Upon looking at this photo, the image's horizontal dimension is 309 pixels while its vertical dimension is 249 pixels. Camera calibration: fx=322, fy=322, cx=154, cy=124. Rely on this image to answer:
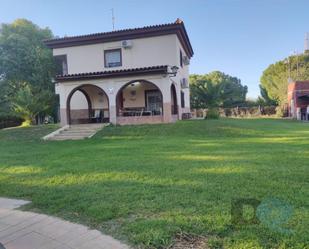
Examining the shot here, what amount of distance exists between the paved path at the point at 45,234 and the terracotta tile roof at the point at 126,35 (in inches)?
656

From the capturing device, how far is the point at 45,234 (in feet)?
13.0

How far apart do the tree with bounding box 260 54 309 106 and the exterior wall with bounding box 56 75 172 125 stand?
30.0m

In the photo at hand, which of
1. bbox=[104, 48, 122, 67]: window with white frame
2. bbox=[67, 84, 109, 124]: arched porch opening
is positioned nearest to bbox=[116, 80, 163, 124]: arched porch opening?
bbox=[67, 84, 109, 124]: arched porch opening

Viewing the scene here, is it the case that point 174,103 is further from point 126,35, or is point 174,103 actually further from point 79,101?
point 79,101

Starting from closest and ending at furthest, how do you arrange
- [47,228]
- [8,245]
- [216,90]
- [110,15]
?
1. [8,245]
2. [47,228]
3. [110,15]
4. [216,90]

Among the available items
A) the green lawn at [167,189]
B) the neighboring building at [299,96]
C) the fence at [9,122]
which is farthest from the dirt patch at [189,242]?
the neighboring building at [299,96]

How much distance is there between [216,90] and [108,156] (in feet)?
107

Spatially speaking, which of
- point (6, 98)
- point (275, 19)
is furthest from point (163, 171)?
point (6, 98)

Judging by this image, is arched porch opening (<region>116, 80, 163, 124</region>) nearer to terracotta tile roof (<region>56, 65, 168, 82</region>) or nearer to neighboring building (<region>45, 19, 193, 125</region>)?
neighboring building (<region>45, 19, 193, 125</region>)

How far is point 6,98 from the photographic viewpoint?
2991cm

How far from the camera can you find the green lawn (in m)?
3.58

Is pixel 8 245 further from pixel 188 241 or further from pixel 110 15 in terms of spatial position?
pixel 110 15

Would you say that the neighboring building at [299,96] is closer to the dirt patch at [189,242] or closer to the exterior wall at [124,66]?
the exterior wall at [124,66]

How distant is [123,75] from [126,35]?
12.2 feet
